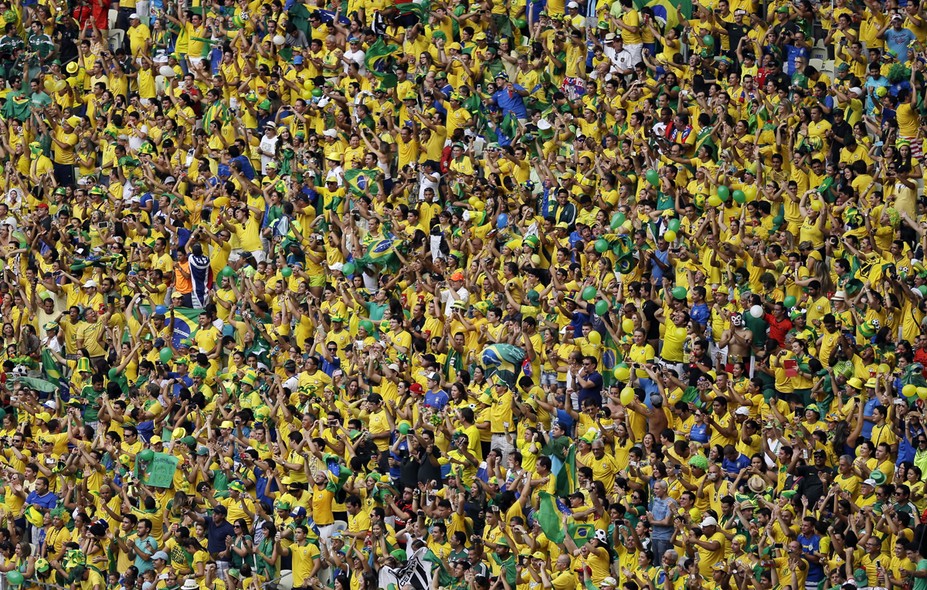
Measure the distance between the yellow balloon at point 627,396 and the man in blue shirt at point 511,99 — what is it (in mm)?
5002

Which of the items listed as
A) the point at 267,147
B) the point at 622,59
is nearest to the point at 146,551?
the point at 267,147

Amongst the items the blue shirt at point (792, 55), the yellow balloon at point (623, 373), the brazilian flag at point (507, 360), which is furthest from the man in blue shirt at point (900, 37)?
the brazilian flag at point (507, 360)

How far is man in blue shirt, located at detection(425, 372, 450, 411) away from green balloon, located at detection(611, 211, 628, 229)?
2.52 meters

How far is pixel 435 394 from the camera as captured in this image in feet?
83.1

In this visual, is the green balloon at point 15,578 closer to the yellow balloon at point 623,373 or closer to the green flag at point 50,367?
the green flag at point 50,367

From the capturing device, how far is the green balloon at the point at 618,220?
2588 cm

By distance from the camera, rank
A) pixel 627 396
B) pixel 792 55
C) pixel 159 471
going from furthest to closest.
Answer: pixel 792 55, pixel 159 471, pixel 627 396

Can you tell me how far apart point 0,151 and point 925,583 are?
15.2m

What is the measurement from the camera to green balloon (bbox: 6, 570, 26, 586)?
25.2 metres

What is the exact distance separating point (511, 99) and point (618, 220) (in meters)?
2.80

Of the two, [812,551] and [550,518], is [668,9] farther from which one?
[812,551]

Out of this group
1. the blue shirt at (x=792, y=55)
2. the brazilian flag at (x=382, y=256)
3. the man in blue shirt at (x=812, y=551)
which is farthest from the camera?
the brazilian flag at (x=382, y=256)

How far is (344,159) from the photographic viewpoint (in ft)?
94.1

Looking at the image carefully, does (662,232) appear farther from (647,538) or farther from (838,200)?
(647,538)
